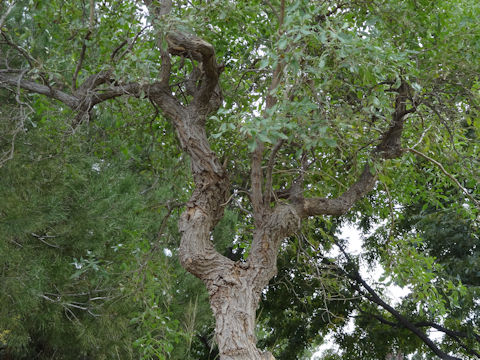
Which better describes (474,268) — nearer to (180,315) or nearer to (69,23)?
(180,315)

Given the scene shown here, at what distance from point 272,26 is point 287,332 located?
17.9 ft

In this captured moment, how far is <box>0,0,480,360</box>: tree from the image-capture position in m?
2.89

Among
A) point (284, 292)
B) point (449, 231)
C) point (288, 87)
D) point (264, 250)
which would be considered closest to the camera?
point (288, 87)

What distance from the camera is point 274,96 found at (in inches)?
122

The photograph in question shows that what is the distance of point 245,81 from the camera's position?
486 cm

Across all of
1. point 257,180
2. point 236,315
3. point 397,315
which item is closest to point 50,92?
point 257,180

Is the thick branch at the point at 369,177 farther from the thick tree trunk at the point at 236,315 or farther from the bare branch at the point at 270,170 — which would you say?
the thick tree trunk at the point at 236,315

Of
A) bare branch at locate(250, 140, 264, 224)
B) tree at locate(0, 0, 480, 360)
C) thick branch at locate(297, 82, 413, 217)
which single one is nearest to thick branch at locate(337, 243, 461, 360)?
tree at locate(0, 0, 480, 360)

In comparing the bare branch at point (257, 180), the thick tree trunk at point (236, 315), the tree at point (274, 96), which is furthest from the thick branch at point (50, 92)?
the thick tree trunk at point (236, 315)

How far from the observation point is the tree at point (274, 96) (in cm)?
289

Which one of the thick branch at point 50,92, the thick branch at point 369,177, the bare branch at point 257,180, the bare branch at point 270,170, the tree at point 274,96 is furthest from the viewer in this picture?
the thick branch at point 50,92

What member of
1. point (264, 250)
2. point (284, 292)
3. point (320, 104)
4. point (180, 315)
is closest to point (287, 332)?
point (284, 292)

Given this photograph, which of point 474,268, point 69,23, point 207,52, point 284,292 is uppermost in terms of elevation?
point 207,52

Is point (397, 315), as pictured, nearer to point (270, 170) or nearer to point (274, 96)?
point (270, 170)
